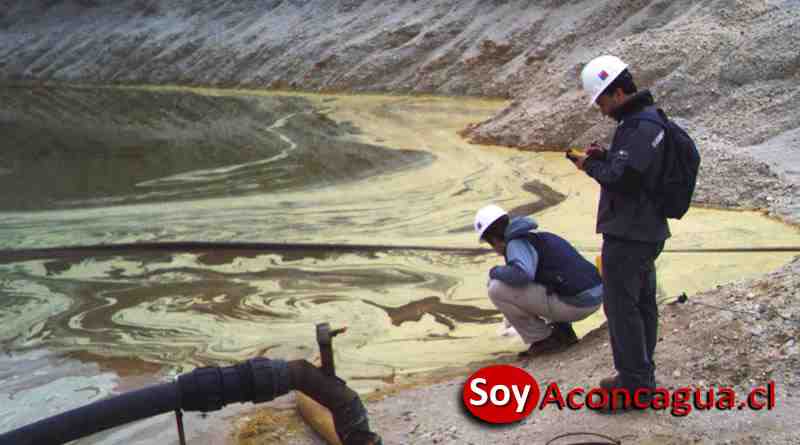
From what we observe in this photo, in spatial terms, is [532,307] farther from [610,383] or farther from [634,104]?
[634,104]

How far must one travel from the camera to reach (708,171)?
316 inches

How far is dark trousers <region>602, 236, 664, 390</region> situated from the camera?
132 inches

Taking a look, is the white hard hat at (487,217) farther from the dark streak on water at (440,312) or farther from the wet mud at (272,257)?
the dark streak on water at (440,312)

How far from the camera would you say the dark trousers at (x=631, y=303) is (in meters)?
3.35

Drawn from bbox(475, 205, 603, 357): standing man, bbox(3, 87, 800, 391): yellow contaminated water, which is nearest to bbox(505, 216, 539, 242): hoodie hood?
bbox(475, 205, 603, 357): standing man

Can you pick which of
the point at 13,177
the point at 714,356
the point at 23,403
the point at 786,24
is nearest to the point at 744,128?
the point at 786,24

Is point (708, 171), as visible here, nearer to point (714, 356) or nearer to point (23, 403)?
point (714, 356)

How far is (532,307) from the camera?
4309 millimetres

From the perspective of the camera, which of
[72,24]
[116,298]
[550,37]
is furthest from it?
[72,24]

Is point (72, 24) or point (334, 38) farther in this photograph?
point (72, 24)

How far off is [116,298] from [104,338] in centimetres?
71

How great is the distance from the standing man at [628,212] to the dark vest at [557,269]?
754mm

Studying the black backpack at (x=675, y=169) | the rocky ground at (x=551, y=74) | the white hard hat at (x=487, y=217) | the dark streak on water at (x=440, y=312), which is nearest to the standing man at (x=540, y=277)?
the white hard hat at (x=487, y=217)

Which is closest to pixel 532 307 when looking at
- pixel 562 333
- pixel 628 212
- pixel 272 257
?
pixel 562 333
